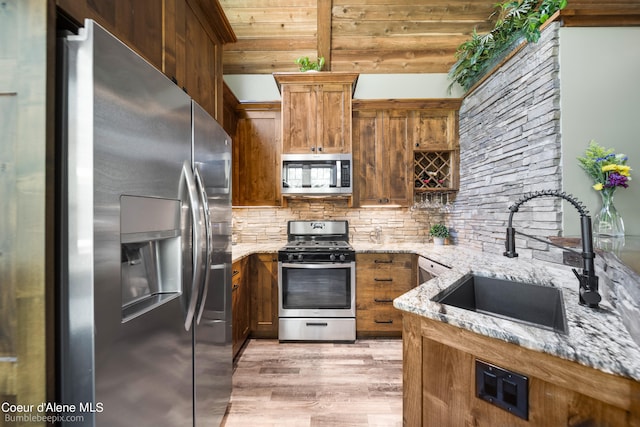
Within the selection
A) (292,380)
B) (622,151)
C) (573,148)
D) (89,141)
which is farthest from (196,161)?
(622,151)

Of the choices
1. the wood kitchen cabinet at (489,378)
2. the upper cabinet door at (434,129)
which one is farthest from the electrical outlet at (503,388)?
the upper cabinet door at (434,129)

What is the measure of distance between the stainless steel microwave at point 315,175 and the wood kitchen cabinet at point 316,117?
0.10 meters

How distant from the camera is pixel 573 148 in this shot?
1630 millimetres

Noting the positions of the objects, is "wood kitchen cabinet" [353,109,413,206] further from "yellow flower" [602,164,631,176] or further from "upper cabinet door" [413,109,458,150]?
"yellow flower" [602,164,631,176]

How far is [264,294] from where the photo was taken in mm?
2686

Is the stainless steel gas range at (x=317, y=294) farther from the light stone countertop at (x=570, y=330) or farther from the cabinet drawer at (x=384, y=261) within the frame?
the light stone countertop at (x=570, y=330)

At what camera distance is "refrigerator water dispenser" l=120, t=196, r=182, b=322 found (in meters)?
0.78

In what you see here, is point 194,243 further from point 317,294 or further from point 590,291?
point 317,294

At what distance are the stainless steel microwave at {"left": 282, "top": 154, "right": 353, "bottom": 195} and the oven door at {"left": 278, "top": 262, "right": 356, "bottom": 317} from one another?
0.82 metres

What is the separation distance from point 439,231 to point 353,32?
8.44 ft

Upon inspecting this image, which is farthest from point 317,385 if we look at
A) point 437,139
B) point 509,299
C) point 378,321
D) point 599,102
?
point 437,139

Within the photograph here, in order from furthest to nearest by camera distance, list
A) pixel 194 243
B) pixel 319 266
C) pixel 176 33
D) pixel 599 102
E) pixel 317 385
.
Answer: pixel 319 266
pixel 317 385
pixel 599 102
pixel 176 33
pixel 194 243

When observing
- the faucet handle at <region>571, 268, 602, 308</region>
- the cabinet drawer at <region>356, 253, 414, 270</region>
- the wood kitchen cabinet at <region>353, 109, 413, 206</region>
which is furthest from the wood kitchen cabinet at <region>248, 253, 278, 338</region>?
the faucet handle at <region>571, 268, 602, 308</region>

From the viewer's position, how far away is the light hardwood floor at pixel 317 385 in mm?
1664
